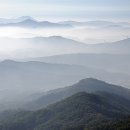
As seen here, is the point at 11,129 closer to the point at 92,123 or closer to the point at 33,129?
the point at 33,129

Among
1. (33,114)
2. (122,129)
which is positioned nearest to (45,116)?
(33,114)

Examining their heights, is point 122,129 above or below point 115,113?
above

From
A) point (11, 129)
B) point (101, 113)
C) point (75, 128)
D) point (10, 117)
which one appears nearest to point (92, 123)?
point (75, 128)

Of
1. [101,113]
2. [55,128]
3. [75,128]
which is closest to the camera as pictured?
[75,128]

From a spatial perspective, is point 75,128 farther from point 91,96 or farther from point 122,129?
point 91,96

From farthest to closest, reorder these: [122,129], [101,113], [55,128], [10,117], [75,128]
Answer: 1. [10,117]
2. [101,113]
3. [55,128]
4. [75,128]
5. [122,129]

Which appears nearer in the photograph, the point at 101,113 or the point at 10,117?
the point at 101,113
